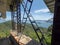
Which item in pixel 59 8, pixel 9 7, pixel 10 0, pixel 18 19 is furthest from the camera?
pixel 9 7

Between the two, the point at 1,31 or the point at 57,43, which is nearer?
the point at 57,43

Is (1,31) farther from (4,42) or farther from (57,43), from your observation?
(57,43)

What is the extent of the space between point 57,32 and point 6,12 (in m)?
7.87

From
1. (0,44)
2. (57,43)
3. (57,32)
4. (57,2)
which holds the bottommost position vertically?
(0,44)

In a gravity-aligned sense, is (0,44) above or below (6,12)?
below

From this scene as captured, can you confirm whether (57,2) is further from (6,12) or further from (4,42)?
(6,12)

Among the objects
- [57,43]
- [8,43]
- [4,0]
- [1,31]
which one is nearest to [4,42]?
[8,43]

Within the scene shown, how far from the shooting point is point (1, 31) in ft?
41.5

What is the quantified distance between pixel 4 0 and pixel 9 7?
96cm

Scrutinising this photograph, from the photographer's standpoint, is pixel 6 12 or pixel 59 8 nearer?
pixel 59 8

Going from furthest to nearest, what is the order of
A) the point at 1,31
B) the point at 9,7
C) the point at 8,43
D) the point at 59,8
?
the point at 1,31, the point at 9,7, the point at 8,43, the point at 59,8

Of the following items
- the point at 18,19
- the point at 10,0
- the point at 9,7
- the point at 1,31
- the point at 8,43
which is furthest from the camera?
the point at 1,31

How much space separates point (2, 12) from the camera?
8961mm

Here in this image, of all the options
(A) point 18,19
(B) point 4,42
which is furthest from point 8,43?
(A) point 18,19
